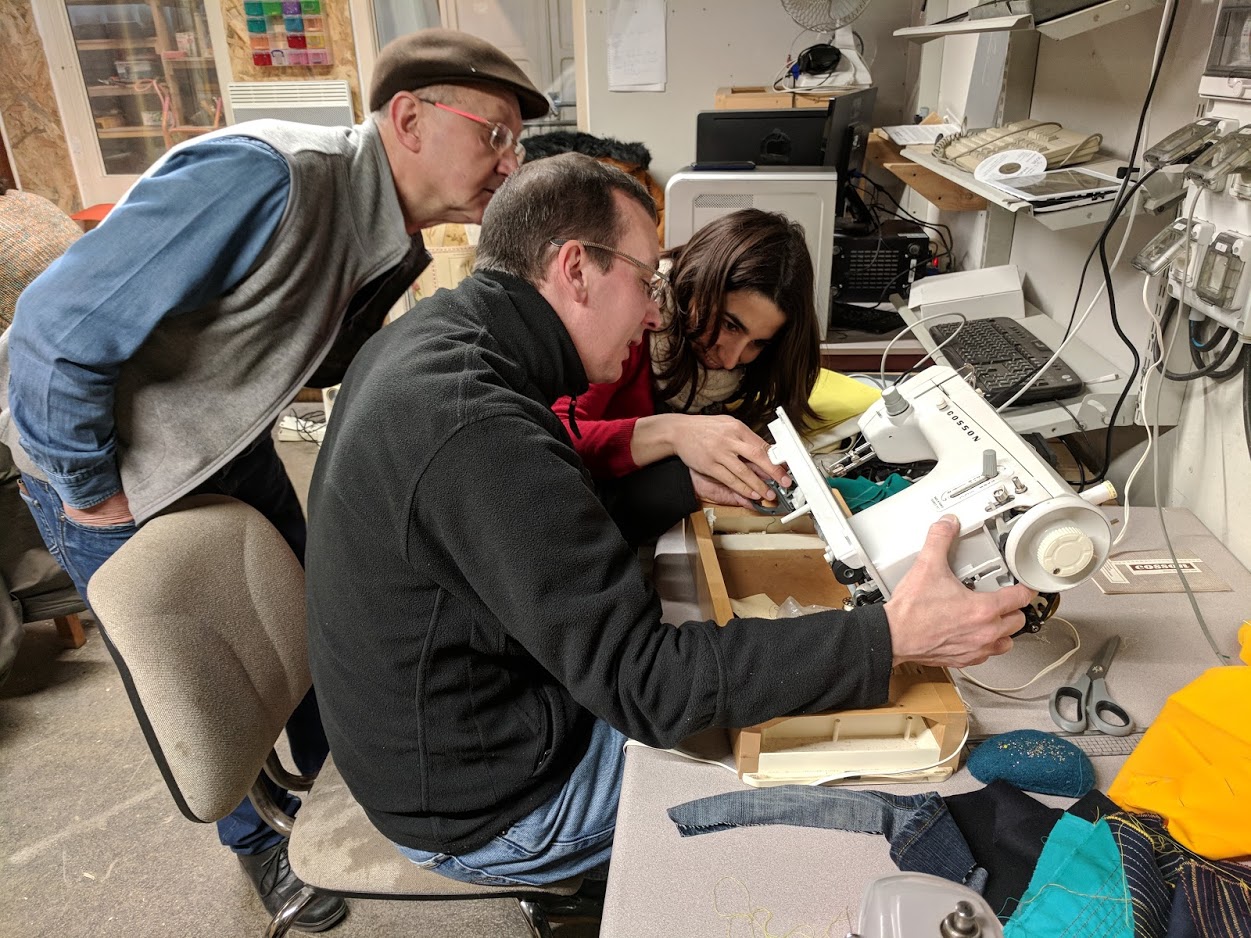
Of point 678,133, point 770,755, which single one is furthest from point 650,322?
point 678,133

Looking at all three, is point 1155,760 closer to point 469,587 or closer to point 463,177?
point 469,587

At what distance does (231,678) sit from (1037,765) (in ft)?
3.25

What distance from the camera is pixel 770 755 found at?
3.00 ft

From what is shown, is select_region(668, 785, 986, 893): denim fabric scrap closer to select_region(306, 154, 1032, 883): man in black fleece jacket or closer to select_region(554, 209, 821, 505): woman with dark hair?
select_region(306, 154, 1032, 883): man in black fleece jacket

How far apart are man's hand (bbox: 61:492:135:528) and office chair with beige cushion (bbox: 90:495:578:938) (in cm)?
15

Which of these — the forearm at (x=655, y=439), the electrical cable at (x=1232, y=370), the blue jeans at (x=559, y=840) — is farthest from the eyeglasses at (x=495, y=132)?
the electrical cable at (x=1232, y=370)

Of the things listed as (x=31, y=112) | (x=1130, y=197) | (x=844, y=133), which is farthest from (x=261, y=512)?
(x=31, y=112)

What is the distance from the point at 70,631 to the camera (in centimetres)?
252

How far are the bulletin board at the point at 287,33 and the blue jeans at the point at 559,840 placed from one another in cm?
398

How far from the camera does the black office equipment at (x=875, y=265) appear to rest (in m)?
2.45

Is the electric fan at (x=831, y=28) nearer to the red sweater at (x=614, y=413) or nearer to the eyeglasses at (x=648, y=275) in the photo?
the red sweater at (x=614, y=413)

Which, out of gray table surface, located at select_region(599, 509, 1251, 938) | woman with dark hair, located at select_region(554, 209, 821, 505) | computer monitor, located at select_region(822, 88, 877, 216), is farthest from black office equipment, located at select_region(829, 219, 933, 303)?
gray table surface, located at select_region(599, 509, 1251, 938)

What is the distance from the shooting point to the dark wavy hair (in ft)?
5.08

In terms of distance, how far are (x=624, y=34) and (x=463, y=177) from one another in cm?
256
